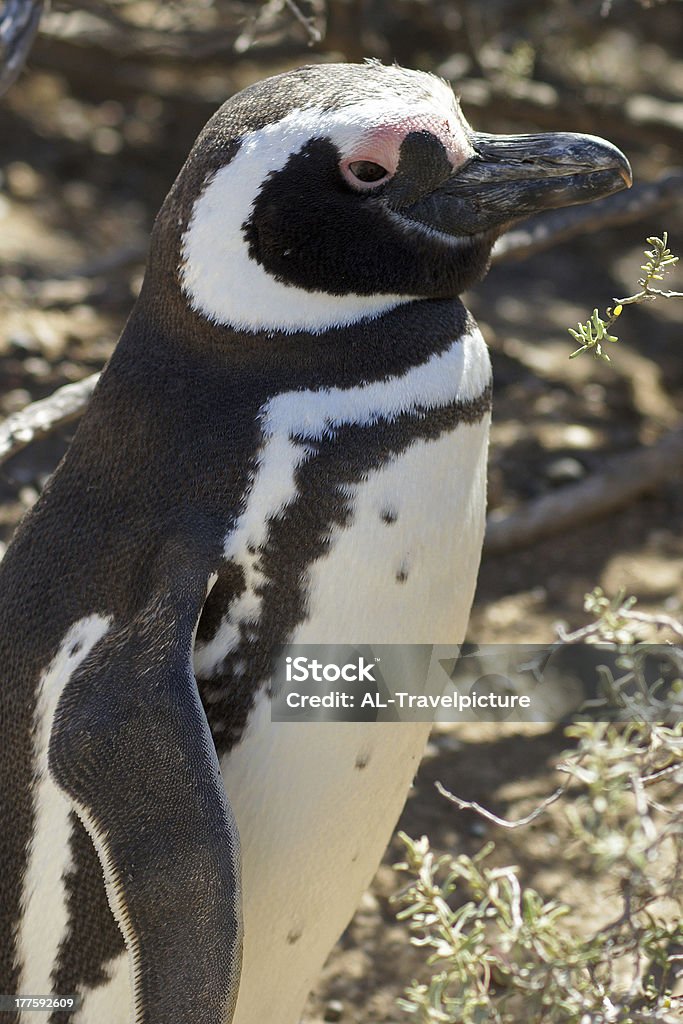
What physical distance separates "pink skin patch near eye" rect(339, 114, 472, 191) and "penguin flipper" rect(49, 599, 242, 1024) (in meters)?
0.59

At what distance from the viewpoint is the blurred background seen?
8.91 ft

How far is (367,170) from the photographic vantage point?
1584 millimetres

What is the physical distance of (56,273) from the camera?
3928 mm

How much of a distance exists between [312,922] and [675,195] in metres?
2.00

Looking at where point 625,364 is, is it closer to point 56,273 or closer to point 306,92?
point 56,273

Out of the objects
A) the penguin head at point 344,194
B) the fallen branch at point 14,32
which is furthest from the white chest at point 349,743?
the fallen branch at point 14,32

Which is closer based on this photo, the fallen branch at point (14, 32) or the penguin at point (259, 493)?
the penguin at point (259, 493)

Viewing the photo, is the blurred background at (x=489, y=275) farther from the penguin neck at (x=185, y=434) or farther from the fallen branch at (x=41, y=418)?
the penguin neck at (x=185, y=434)

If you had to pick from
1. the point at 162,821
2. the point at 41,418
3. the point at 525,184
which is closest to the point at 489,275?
the point at 41,418

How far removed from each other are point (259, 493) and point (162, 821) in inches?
16.1

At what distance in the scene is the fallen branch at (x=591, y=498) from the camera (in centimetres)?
321

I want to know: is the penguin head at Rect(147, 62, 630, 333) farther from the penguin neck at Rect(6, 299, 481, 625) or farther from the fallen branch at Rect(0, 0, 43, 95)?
the fallen branch at Rect(0, 0, 43, 95)

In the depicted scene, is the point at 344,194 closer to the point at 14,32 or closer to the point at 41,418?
the point at 41,418

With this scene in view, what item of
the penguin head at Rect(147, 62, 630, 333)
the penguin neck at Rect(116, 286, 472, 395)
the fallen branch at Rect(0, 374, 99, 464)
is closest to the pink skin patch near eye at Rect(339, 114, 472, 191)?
the penguin head at Rect(147, 62, 630, 333)
